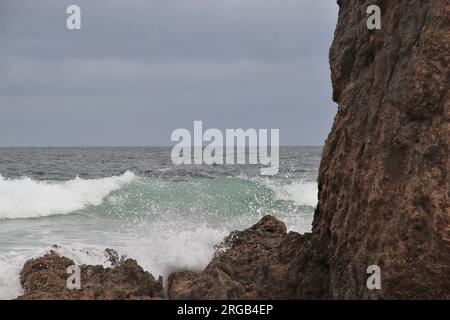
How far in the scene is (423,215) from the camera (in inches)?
165

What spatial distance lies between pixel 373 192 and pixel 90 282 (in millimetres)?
3049

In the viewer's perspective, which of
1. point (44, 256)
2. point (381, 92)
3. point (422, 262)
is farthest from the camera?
point (44, 256)

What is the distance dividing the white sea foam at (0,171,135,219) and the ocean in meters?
0.03

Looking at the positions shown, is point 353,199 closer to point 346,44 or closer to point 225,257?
point 346,44

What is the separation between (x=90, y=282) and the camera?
5906 millimetres

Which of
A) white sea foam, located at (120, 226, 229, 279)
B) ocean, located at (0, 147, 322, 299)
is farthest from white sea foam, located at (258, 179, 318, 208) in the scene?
white sea foam, located at (120, 226, 229, 279)

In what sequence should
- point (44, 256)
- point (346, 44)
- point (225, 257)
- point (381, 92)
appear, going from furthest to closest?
1. point (44, 256)
2. point (225, 257)
3. point (346, 44)
4. point (381, 92)

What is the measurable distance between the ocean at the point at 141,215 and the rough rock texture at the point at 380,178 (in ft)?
7.35

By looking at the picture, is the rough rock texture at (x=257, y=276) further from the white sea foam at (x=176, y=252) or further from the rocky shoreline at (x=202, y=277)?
the white sea foam at (x=176, y=252)

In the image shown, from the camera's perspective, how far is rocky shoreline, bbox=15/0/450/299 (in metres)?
4.23

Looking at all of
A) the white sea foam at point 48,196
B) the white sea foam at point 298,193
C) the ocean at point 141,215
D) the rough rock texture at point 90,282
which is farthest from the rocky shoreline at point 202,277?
the white sea foam at point 298,193

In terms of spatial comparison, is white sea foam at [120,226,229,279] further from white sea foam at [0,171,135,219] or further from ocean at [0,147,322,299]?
white sea foam at [0,171,135,219]

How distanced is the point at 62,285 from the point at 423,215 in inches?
145
